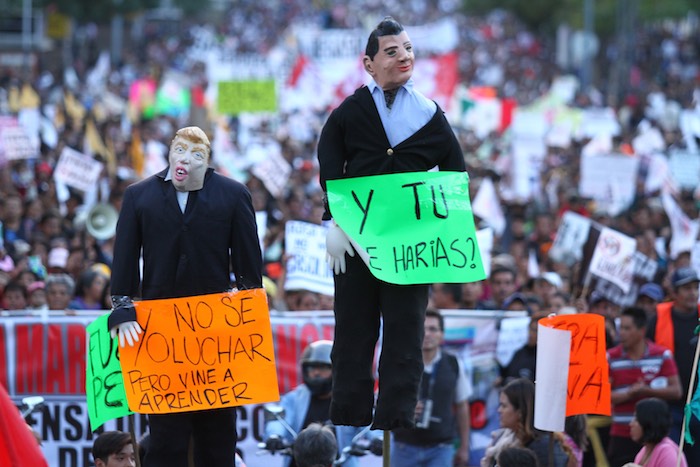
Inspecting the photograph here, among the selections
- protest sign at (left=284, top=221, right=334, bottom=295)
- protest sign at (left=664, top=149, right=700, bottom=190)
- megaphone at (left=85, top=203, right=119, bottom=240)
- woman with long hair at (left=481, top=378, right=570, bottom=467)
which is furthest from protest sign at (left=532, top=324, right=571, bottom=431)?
protest sign at (left=664, top=149, right=700, bottom=190)

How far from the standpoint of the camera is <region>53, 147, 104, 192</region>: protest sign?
635 inches

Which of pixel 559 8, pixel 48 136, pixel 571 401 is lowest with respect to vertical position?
pixel 571 401

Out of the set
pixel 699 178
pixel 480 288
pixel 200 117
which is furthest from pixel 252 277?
pixel 200 117

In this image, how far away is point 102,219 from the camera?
15.0 m

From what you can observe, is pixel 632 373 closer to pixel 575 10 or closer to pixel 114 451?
pixel 114 451

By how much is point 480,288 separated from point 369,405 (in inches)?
221

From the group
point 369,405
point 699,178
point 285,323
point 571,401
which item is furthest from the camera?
point 699,178

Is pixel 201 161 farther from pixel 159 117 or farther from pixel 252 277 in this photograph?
pixel 159 117

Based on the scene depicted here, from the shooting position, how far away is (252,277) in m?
6.49

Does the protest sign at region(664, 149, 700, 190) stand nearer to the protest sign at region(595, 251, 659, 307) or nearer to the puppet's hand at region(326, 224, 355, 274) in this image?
the protest sign at region(595, 251, 659, 307)

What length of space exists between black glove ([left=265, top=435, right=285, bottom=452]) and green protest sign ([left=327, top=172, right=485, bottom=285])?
6.35ft

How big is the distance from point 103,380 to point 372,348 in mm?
1279

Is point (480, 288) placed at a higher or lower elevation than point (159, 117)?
lower

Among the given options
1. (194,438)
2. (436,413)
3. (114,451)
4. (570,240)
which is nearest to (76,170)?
(570,240)
